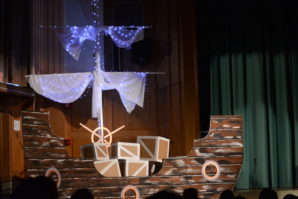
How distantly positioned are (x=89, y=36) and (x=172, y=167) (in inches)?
129

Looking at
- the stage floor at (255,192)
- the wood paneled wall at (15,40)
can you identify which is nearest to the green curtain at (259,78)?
the stage floor at (255,192)

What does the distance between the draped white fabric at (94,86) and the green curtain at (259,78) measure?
1583 millimetres

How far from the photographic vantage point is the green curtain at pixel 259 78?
7910 millimetres

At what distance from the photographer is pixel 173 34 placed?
8219 mm

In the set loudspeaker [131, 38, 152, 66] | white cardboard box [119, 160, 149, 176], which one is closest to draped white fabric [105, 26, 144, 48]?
loudspeaker [131, 38, 152, 66]

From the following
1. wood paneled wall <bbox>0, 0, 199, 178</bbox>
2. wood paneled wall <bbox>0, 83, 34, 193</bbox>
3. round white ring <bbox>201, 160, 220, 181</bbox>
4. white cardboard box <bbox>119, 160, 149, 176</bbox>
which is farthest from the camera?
wood paneled wall <bbox>0, 0, 199, 178</bbox>

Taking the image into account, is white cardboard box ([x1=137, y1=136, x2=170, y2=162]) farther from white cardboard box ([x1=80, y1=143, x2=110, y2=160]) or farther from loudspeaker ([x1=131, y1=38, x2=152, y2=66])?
loudspeaker ([x1=131, y1=38, x2=152, y2=66])

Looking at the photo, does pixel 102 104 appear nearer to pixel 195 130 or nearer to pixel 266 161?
pixel 195 130

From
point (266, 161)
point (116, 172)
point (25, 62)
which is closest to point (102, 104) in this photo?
point (25, 62)

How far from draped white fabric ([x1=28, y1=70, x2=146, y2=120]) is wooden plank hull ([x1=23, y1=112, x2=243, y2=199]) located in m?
1.95

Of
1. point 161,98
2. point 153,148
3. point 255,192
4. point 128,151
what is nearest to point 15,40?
point 161,98

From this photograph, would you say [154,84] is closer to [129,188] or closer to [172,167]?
[172,167]

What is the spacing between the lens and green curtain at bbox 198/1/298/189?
7910 mm

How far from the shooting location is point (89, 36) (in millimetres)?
7797
